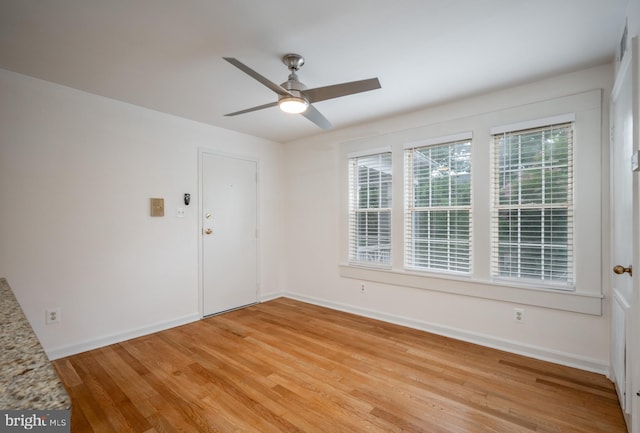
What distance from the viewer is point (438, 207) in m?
3.47

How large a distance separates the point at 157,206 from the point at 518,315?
394cm

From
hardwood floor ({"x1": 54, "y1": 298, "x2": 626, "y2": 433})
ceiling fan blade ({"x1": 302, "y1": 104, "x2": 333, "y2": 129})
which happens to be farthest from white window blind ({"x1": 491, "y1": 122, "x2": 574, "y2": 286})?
ceiling fan blade ({"x1": 302, "y1": 104, "x2": 333, "y2": 129})

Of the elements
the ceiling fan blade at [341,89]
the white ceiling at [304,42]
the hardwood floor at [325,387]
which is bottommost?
the hardwood floor at [325,387]

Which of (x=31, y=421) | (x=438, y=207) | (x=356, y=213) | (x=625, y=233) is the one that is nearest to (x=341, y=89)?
(x=438, y=207)

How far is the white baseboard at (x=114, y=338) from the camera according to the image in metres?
2.88

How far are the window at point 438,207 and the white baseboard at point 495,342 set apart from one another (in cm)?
65

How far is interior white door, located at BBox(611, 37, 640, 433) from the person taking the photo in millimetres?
1636

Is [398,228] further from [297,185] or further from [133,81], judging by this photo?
[133,81]

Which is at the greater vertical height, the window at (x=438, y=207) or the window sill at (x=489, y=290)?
the window at (x=438, y=207)

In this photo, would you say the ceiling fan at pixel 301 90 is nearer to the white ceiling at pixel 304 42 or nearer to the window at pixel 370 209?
the white ceiling at pixel 304 42

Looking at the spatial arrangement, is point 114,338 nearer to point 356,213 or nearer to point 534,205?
point 356,213

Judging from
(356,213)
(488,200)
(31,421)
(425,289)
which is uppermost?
(488,200)

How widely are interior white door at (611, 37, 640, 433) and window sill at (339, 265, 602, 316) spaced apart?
234 millimetres

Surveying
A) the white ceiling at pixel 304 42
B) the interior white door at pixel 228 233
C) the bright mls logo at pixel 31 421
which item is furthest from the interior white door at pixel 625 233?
the interior white door at pixel 228 233
